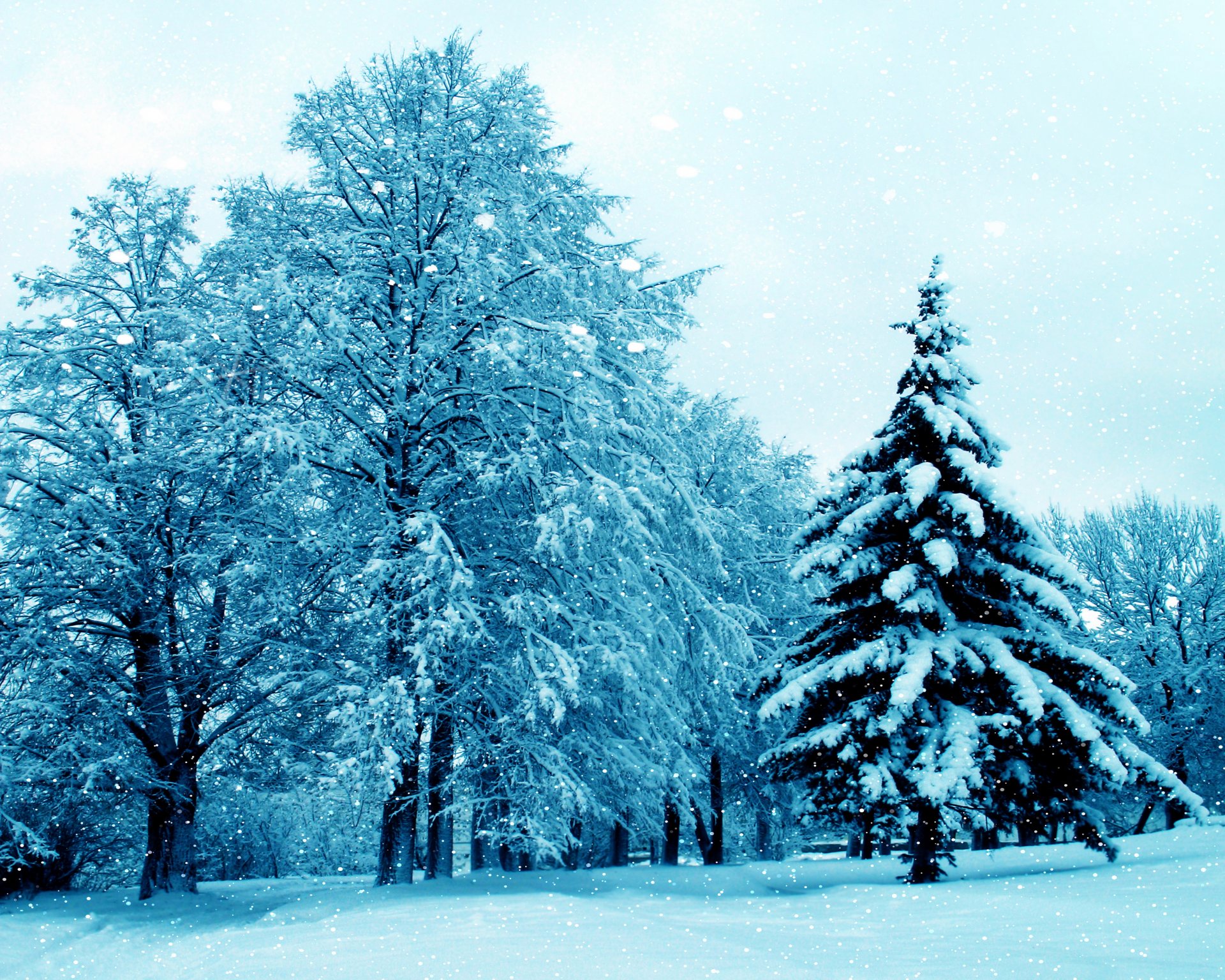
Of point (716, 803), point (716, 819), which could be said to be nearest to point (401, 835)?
point (716, 819)

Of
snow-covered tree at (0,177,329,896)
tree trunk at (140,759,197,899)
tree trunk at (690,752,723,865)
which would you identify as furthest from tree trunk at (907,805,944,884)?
tree trunk at (140,759,197,899)

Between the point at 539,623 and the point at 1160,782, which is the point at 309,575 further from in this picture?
the point at 1160,782

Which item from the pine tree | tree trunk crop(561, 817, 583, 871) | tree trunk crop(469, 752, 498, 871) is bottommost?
tree trunk crop(561, 817, 583, 871)

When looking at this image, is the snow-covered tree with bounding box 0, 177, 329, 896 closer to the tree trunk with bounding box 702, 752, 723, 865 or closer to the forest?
the forest

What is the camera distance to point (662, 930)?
23.8ft

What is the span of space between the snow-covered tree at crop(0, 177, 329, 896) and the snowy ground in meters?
2.39

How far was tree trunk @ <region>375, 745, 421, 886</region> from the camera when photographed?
1116cm

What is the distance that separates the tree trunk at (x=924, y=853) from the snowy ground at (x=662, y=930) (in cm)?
52

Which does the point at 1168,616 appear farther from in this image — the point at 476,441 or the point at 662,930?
the point at 662,930

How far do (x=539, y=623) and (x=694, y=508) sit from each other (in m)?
3.16

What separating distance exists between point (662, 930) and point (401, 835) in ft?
17.2

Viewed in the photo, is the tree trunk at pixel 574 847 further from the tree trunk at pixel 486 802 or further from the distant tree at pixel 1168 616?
the distant tree at pixel 1168 616

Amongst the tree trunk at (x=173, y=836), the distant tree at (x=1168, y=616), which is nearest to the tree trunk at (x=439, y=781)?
the tree trunk at (x=173, y=836)

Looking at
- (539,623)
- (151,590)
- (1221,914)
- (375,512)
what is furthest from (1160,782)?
(151,590)
